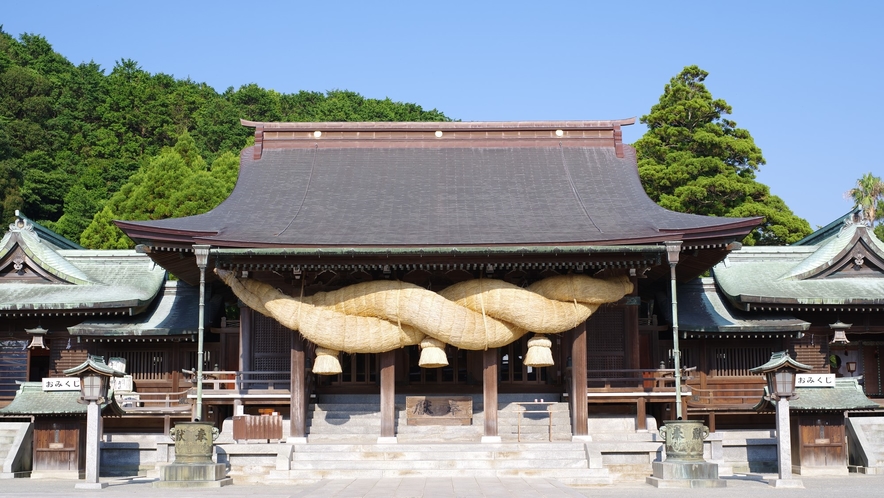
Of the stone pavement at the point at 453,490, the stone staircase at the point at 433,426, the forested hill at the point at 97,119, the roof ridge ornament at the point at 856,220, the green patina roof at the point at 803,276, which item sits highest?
the forested hill at the point at 97,119

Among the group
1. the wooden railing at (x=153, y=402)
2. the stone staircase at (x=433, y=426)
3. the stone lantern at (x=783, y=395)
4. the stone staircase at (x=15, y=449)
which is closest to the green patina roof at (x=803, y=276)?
the stone lantern at (x=783, y=395)

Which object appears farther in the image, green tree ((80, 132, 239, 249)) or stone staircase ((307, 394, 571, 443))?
green tree ((80, 132, 239, 249))

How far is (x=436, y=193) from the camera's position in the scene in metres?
23.2

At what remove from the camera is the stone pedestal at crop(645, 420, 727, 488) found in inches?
659

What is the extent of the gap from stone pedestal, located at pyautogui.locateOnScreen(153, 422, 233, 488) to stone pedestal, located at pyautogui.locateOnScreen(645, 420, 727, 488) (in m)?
7.93

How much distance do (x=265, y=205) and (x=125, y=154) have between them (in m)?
31.1

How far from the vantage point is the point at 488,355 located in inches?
775

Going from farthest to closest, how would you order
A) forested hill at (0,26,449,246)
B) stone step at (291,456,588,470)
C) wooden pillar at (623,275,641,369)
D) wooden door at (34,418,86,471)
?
forested hill at (0,26,449,246) → wooden pillar at (623,275,641,369) → wooden door at (34,418,86,471) → stone step at (291,456,588,470)

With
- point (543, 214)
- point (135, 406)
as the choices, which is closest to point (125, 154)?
point (135, 406)

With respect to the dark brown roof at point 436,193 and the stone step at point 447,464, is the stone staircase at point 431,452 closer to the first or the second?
the stone step at point 447,464

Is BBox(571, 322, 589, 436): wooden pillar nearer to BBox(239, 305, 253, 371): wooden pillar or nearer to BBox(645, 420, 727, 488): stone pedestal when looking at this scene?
BBox(645, 420, 727, 488): stone pedestal

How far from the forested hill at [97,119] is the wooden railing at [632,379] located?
25.2m

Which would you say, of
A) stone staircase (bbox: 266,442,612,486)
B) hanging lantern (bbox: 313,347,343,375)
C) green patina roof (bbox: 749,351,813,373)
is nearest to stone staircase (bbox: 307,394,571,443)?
stone staircase (bbox: 266,442,612,486)

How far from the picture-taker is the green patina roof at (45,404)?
64.1ft
